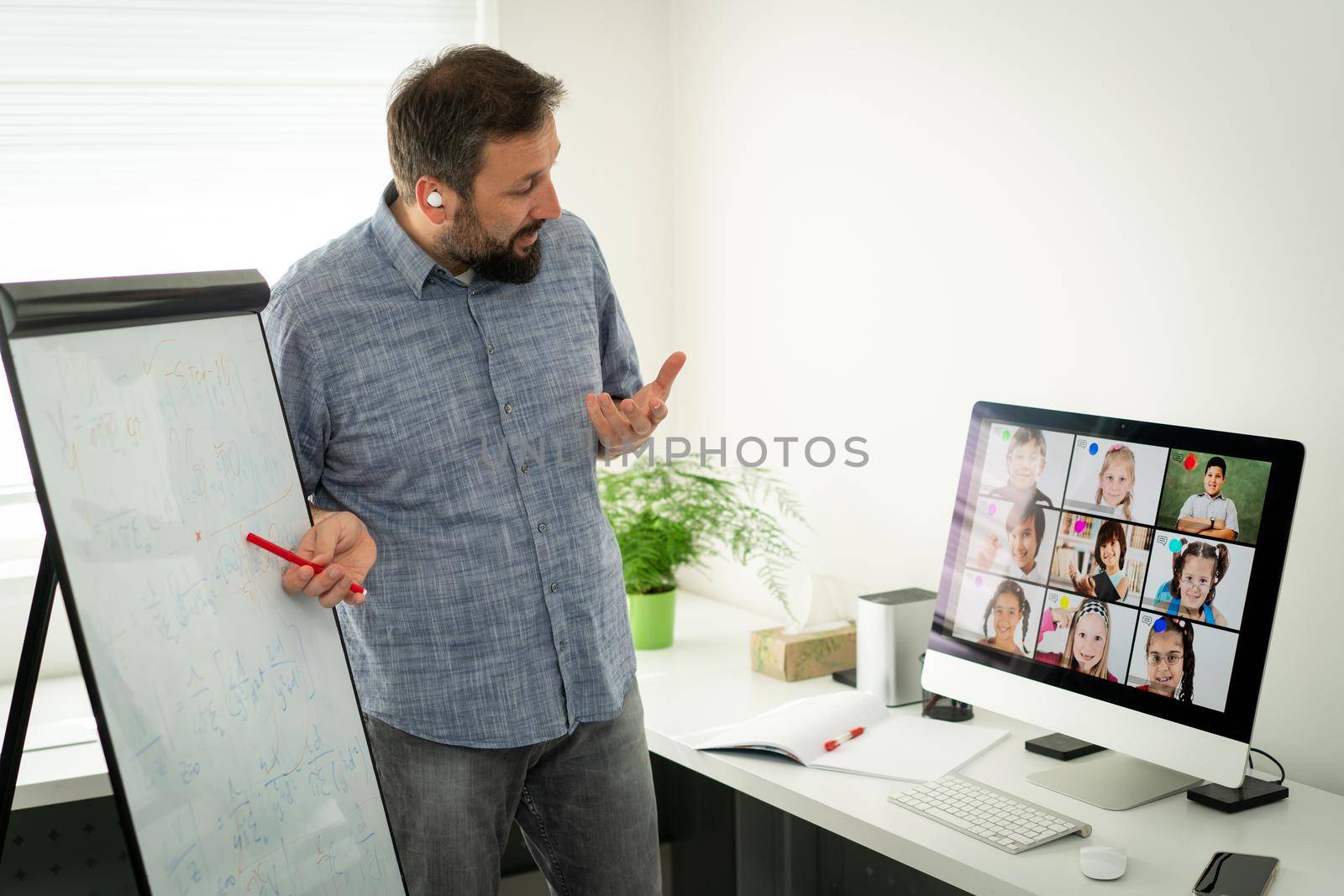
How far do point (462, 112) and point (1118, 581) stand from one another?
104 centimetres

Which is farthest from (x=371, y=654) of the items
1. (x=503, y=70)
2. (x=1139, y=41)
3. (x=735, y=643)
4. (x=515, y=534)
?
(x=1139, y=41)

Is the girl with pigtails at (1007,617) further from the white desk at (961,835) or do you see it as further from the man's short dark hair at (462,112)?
the man's short dark hair at (462,112)

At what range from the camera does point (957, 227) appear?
2.02 metres

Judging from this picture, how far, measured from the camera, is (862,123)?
220 centimetres

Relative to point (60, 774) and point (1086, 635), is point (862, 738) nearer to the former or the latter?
point (1086, 635)

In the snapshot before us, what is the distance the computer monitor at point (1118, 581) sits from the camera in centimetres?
144

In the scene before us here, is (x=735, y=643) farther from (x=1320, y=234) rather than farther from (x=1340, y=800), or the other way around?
(x=1320, y=234)

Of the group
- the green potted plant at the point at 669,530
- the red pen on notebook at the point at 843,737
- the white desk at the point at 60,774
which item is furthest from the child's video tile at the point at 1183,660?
the white desk at the point at 60,774

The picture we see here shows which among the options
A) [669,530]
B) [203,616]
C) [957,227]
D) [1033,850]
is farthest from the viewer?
[669,530]

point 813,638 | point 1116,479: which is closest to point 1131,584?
point 1116,479

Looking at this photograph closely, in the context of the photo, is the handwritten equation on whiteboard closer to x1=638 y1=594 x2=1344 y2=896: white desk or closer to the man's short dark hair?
the man's short dark hair

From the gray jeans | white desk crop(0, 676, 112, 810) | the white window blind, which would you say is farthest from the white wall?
white desk crop(0, 676, 112, 810)

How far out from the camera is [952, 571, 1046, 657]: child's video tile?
1.66 meters

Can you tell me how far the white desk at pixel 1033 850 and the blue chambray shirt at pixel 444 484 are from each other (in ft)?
0.94
